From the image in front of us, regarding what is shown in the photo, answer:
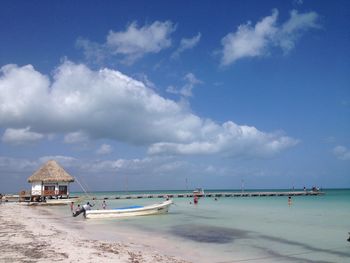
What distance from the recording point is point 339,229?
20.4m

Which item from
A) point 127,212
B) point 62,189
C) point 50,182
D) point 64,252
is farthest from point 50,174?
point 64,252

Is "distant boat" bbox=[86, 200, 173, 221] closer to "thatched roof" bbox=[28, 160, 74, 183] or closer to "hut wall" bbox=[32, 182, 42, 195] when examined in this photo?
"thatched roof" bbox=[28, 160, 74, 183]

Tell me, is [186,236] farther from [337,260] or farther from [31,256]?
[31,256]

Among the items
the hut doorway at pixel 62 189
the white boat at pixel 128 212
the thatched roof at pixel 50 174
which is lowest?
the white boat at pixel 128 212

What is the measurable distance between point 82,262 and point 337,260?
832cm

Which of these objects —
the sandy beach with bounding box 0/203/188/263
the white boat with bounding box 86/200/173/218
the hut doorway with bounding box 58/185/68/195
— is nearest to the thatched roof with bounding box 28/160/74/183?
the hut doorway with bounding box 58/185/68/195

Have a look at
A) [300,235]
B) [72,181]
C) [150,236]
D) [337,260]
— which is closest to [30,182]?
[72,181]

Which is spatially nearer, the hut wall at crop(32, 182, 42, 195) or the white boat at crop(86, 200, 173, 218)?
the white boat at crop(86, 200, 173, 218)

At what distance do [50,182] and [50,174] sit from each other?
0.96 metres

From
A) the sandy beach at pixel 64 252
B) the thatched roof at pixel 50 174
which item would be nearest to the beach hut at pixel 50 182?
the thatched roof at pixel 50 174

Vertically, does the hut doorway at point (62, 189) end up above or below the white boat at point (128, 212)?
above

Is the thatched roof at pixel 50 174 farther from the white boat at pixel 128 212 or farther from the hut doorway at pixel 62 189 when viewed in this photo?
the white boat at pixel 128 212

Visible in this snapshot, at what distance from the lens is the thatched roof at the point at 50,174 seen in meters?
43.3

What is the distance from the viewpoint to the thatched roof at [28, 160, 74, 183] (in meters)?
43.3
